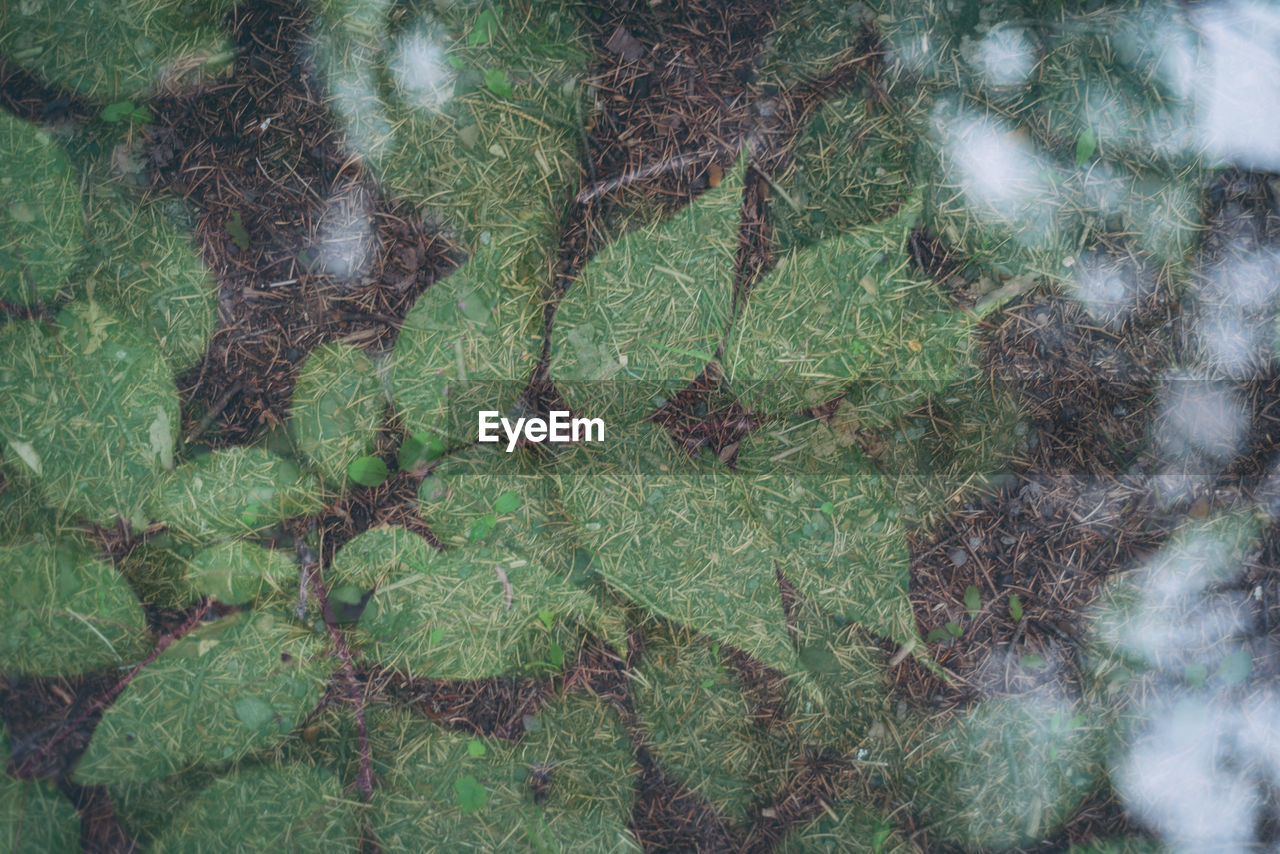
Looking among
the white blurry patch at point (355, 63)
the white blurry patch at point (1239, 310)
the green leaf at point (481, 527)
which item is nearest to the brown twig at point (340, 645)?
the green leaf at point (481, 527)

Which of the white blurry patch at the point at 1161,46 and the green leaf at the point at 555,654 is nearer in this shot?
the white blurry patch at the point at 1161,46

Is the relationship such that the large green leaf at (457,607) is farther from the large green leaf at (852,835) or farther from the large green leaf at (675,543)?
the large green leaf at (852,835)

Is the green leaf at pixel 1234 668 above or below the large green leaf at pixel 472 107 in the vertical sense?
below

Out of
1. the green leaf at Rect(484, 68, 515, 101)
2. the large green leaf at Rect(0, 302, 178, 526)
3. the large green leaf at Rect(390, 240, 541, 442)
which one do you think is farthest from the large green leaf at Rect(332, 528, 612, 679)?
Answer: the green leaf at Rect(484, 68, 515, 101)

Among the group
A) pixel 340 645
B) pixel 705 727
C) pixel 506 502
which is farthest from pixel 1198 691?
pixel 340 645

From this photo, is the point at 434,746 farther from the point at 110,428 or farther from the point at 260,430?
the point at 110,428

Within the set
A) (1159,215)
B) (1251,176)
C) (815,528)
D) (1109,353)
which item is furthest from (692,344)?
(1251,176)

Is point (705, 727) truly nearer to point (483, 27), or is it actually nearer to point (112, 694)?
point (112, 694)
